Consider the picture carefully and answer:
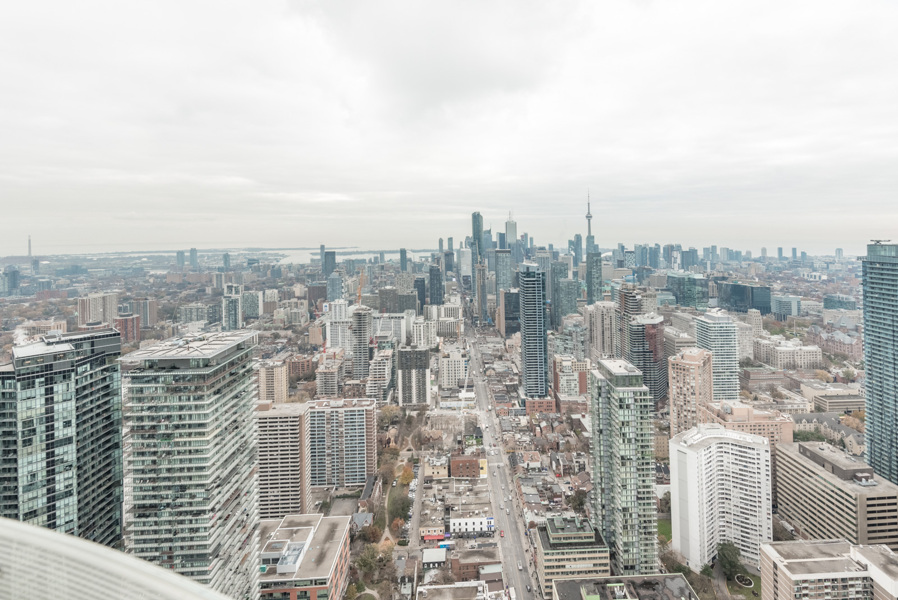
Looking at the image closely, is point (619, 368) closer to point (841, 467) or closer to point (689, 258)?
point (841, 467)

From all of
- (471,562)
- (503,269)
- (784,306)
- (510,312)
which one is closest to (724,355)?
(471,562)

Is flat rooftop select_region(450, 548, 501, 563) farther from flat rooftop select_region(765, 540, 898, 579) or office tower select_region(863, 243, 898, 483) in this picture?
office tower select_region(863, 243, 898, 483)

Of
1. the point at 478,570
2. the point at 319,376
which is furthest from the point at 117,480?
the point at 319,376

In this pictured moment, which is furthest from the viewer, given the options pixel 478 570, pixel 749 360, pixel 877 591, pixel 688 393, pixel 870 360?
pixel 749 360

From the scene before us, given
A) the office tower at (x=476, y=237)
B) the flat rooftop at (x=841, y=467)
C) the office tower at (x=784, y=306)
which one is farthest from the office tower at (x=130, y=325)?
the office tower at (x=476, y=237)

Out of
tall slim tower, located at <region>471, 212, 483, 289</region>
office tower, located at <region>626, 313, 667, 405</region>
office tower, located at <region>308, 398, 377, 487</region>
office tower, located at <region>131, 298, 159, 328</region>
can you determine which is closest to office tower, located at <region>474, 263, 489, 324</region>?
tall slim tower, located at <region>471, 212, 483, 289</region>

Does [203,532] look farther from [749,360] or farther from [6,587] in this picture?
[749,360]

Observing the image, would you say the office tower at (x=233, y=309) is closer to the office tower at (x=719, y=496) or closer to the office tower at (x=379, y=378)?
the office tower at (x=379, y=378)
